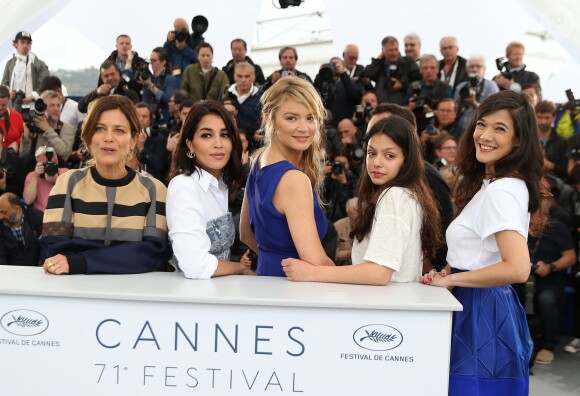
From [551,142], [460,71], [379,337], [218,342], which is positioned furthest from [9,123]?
[379,337]

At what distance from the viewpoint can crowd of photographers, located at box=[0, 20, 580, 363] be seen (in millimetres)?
5621

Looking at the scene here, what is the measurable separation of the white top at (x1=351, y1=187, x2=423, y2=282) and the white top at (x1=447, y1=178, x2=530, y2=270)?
0.12m

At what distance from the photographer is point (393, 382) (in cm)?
211

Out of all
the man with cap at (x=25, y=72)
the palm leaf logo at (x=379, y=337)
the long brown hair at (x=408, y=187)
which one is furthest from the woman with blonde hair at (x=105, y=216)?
the man with cap at (x=25, y=72)

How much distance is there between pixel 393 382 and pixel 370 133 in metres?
0.85

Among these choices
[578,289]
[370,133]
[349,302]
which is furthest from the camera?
[578,289]

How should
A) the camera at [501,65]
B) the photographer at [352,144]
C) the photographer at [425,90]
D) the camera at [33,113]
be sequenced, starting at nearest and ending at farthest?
the photographer at [352,144] < the photographer at [425,90] < the camera at [33,113] < the camera at [501,65]

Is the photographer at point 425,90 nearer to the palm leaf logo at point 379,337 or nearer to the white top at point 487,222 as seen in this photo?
the white top at point 487,222

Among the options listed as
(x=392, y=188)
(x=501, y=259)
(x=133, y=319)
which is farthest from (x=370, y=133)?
(x=133, y=319)

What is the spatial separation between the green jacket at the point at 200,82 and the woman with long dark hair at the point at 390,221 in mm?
5244

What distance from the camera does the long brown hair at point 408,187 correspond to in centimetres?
237

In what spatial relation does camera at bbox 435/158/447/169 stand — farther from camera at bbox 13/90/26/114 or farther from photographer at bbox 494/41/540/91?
camera at bbox 13/90/26/114

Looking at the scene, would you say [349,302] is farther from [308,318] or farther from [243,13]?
[243,13]

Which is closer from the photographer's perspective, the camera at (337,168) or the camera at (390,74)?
the camera at (337,168)
